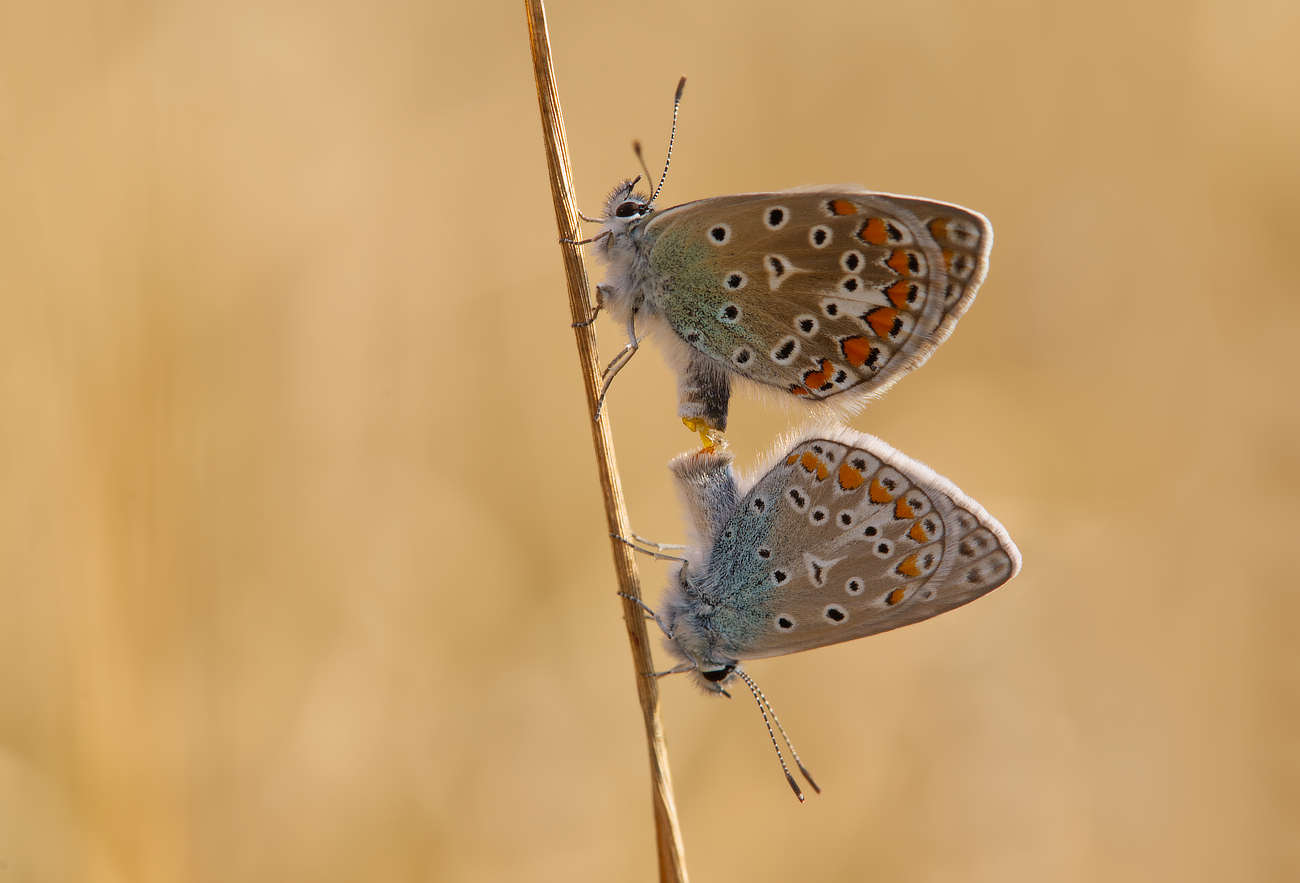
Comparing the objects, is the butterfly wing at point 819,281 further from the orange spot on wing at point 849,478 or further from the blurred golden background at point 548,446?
the blurred golden background at point 548,446

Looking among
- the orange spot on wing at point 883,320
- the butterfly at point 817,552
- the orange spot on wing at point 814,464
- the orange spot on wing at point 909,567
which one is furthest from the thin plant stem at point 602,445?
the orange spot on wing at point 883,320

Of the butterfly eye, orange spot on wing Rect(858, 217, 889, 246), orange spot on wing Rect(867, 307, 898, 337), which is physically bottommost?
the butterfly eye

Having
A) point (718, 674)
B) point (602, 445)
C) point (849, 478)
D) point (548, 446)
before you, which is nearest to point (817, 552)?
point (849, 478)

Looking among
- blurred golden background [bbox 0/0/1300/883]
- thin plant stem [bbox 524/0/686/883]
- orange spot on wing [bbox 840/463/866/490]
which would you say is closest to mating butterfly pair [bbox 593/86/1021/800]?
orange spot on wing [bbox 840/463/866/490]

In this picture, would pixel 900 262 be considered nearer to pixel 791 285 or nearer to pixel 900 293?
pixel 900 293

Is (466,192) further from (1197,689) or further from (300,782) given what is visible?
(1197,689)

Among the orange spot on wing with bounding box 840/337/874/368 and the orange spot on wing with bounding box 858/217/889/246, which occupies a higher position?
→ the orange spot on wing with bounding box 858/217/889/246

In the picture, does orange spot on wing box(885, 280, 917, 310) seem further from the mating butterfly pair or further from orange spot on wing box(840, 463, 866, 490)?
orange spot on wing box(840, 463, 866, 490)
